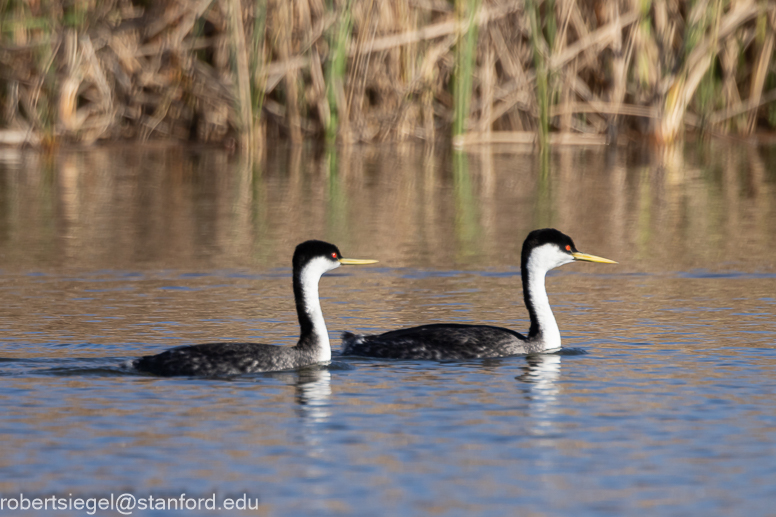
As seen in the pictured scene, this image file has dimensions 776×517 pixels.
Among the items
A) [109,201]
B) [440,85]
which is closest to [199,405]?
[109,201]

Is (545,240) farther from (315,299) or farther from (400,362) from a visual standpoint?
(315,299)

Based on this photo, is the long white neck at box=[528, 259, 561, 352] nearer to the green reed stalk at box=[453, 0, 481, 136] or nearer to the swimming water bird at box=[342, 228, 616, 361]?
the swimming water bird at box=[342, 228, 616, 361]

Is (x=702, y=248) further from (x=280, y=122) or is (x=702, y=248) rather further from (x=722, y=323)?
(x=280, y=122)

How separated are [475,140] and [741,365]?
51.1 ft

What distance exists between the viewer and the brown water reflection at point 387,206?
1355cm

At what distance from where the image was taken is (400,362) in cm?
849

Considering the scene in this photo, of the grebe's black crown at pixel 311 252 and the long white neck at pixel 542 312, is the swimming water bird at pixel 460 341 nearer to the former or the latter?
Answer: the long white neck at pixel 542 312

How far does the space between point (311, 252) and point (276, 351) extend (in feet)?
2.48

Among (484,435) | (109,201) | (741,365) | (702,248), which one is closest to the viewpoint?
(484,435)

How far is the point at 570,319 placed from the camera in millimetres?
10172

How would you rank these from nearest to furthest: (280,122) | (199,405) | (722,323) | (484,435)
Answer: (484,435), (199,405), (722,323), (280,122)

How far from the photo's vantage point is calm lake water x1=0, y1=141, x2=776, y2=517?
5.80m

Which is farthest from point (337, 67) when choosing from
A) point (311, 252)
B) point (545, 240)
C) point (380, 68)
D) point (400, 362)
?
point (400, 362)

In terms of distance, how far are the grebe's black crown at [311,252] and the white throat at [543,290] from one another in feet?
4.69
